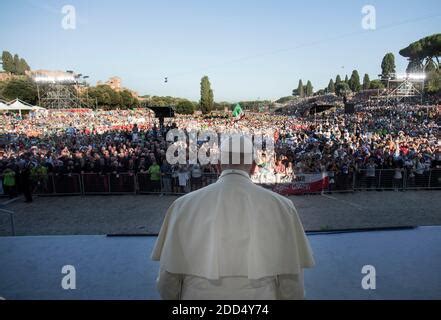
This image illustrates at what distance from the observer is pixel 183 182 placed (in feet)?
38.7

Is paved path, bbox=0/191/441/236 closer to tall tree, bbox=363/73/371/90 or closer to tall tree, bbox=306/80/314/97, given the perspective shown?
tall tree, bbox=363/73/371/90

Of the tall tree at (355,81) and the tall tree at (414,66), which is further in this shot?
the tall tree at (355,81)

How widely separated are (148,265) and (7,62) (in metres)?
147

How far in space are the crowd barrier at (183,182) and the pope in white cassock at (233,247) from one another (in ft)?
32.6

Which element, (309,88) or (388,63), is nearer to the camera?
(388,63)

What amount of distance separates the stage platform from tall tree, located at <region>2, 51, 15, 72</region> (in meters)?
143

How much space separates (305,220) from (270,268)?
A: 24.8ft

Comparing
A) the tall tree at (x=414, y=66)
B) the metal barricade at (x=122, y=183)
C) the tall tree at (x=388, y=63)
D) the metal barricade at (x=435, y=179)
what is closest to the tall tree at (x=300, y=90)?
the tall tree at (x=388, y=63)

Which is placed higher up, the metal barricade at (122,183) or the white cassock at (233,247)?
the white cassock at (233,247)

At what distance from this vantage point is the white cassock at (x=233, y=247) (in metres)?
1.68

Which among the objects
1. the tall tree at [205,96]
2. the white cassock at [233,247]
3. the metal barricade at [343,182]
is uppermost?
the tall tree at [205,96]

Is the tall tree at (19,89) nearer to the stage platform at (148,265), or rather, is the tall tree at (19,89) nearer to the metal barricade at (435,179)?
the stage platform at (148,265)

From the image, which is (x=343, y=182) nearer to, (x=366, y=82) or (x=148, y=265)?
(x=148, y=265)

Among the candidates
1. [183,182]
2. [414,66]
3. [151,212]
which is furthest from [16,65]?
[151,212]
